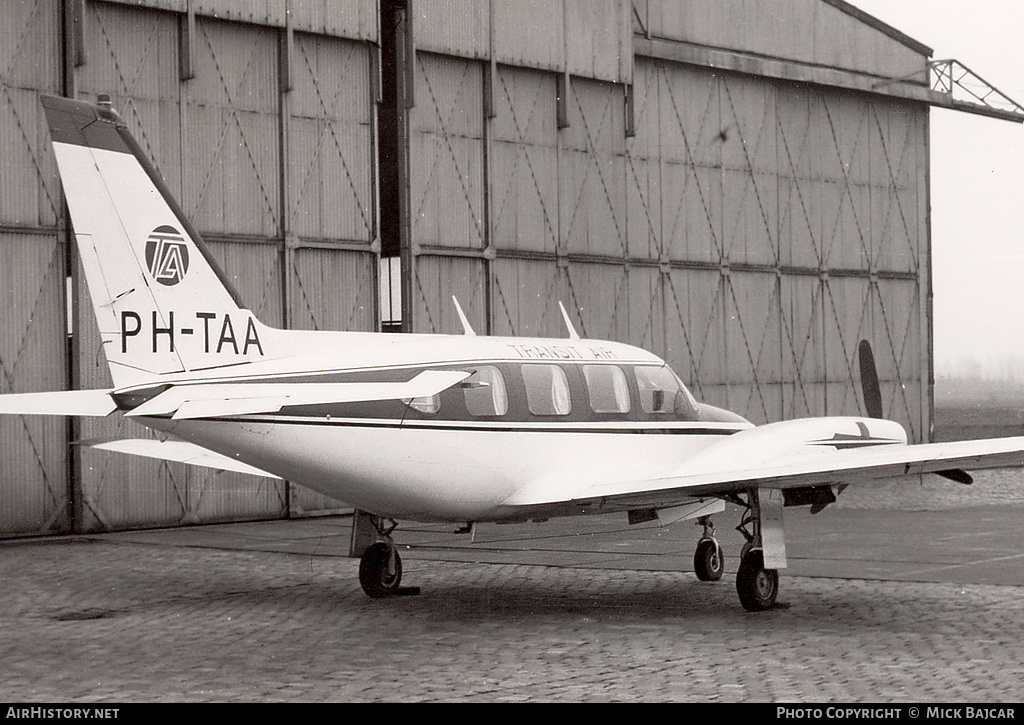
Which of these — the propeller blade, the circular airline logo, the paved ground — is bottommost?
the paved ground

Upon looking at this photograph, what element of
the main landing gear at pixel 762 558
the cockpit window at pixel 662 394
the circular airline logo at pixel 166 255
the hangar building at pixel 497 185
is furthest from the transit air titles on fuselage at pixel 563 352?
the hangar building at pixel 497 185

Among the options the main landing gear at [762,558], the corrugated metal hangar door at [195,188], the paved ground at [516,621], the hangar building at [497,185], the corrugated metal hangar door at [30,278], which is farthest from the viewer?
the hangar building at [497,185]

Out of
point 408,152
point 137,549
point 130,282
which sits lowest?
point 137,549

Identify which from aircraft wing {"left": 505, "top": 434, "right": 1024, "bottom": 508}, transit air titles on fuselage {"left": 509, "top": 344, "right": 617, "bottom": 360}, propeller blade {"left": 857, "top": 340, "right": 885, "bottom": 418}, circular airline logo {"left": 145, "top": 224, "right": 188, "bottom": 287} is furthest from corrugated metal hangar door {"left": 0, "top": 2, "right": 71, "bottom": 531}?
propeller blade {"left": 857, "top": 340, "right": 885, "bottom": 418}

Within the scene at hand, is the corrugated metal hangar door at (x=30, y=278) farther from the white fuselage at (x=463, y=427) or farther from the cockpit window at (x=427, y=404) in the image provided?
the cockpit window at (x=427, y=404)

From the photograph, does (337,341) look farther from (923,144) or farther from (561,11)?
(923,144)

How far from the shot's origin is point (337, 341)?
14.5 meters

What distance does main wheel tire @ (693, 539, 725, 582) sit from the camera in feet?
56.7

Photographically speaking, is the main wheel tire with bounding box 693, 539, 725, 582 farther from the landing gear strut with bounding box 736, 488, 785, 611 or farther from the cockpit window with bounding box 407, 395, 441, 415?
the cockpit window with bounding box 407, 395, 441, 415

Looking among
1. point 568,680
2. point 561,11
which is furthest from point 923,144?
point 568,680

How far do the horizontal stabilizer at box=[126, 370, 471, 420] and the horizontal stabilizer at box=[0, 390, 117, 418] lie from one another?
0.57 metres

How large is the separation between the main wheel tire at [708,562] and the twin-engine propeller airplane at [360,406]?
5.34ft

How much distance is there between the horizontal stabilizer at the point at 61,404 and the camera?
1369 centimetres

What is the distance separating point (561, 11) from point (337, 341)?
19.5 meters
